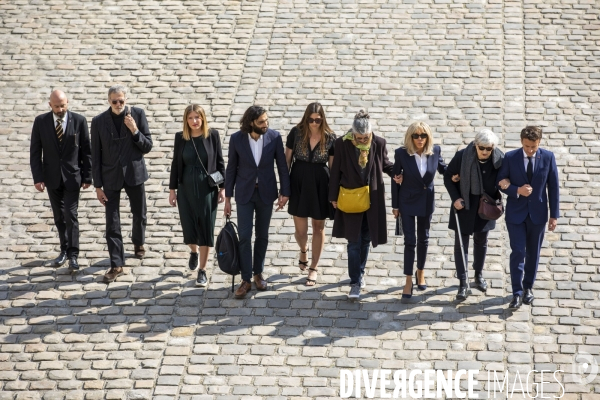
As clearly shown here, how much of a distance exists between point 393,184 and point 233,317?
2.12 m

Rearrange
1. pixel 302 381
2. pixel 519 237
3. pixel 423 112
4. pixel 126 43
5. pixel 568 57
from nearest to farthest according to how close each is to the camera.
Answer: pixel 302 381 < pixel 519 237 < pixel 423 112 < pixel 568 57 < pixel 126 43

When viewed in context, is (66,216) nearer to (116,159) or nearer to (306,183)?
(116,159)

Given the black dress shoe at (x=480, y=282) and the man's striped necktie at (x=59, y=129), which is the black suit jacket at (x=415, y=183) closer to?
the black dress shoe at (x=480, y=282)

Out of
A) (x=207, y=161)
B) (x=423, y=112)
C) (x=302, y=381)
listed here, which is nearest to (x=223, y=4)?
(x=423, y=112)

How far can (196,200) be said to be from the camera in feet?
37.8

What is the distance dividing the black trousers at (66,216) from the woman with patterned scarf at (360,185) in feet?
9.82

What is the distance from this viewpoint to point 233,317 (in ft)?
36.3

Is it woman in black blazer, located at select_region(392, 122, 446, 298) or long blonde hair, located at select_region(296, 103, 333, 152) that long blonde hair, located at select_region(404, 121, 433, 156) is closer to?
woman in black blazer, located at select_region(392, 122, 446, 298)

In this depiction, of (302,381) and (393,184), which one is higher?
(393,184)

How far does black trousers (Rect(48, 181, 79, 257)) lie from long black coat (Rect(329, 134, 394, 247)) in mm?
2996

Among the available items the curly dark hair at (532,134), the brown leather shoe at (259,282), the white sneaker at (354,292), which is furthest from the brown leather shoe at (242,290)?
the curly dark hair at (532,134)

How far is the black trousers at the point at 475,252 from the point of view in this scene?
1111 centimetres

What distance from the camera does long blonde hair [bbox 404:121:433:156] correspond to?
422 inches

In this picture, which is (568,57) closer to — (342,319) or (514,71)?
(514,71)
